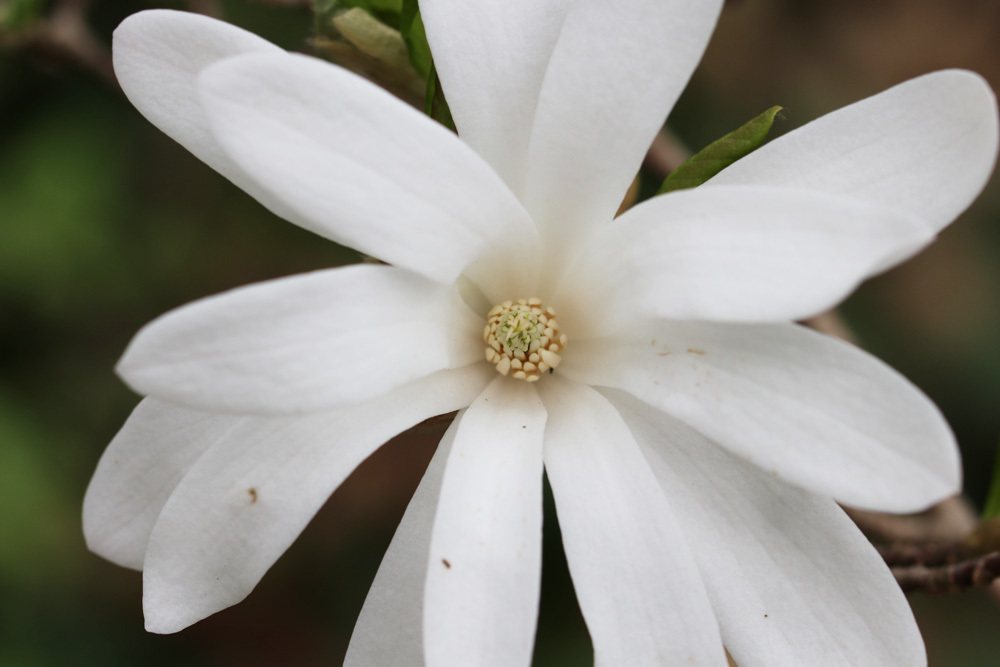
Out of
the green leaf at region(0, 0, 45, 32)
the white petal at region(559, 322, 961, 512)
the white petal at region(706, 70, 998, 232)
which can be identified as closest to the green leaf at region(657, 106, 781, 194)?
the white petal at region(706, 70, 998, 232)

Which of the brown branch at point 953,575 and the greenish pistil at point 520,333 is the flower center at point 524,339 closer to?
the greenish pistil at point 520,333

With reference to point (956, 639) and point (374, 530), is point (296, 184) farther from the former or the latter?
point (956, 639)

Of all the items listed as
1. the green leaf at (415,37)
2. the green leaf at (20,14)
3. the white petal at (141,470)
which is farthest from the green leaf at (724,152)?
the green leaf at (20,14)

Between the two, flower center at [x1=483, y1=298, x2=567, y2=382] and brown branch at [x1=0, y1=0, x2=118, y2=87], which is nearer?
flower center at [x1=483, y1=298, x2=567, y2=382]

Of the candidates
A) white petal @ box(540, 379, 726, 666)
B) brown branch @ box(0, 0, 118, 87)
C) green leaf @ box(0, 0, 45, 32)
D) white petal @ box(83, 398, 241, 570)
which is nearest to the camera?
white petal @ box(540, 379, 726, 666)

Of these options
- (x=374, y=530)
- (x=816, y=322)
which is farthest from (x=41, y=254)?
(x=816, y=322)

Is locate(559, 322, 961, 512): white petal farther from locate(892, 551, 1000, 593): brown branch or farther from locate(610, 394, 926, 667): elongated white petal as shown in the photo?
locate(892, 551, 1000, 593): brown branch

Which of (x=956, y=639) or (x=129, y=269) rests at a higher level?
(x=129, y=269)
